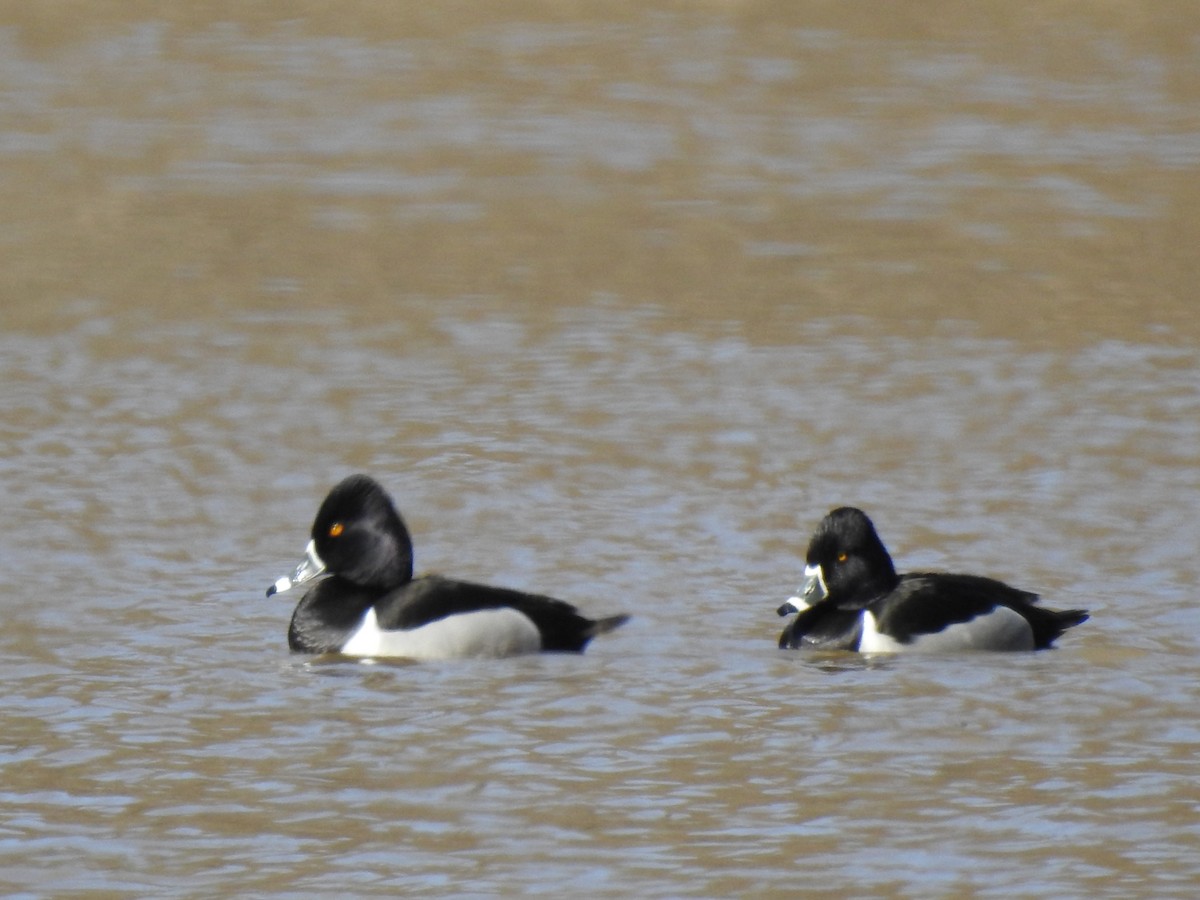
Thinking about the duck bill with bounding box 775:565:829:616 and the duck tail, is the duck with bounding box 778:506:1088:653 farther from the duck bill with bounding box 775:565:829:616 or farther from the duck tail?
the duck tail

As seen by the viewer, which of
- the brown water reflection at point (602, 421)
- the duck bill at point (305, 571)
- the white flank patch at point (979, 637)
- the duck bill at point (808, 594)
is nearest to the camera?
the brown water reflection at point (602, 421)

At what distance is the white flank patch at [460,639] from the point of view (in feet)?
26.9

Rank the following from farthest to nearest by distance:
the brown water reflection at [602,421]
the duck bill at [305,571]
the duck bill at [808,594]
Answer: the duck bill at [305,571], the duck bill at [808,594], the brown water reflection at [602,421]

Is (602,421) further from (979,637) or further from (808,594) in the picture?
(979,637)

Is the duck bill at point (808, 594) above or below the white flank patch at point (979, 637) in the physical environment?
above

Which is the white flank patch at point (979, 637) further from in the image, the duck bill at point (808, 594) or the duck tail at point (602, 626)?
the duck tail at point (602, 626)

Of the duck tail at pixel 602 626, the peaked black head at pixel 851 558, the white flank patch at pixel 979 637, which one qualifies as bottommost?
the white flank patch at pixel 979 637

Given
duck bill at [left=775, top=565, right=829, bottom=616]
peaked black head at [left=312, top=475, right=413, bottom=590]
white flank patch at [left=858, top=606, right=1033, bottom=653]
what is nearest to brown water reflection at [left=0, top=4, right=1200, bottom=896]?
duck bill at [left=775, top=565, right=829, bottom=616]

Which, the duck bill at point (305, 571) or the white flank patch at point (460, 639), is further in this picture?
the duck bill at point (305, 571)

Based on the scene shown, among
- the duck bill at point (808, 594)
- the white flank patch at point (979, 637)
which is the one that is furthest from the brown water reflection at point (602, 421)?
the white flank patch at point (979, 637)

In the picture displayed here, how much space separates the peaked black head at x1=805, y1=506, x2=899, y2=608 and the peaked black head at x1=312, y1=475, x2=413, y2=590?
1414 mm

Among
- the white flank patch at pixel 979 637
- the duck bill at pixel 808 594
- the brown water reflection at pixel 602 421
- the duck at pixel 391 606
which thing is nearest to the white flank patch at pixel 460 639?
the duck at pixel 391 606

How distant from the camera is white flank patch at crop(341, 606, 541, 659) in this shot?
8.20 meters

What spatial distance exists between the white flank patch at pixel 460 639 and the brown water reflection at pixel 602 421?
0.11 m
